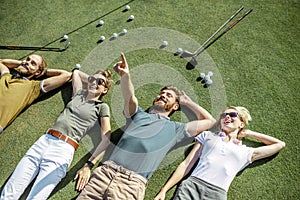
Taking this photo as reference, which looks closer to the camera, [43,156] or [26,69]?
[43,156]

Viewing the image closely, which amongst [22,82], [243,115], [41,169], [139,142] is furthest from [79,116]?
[243,115]

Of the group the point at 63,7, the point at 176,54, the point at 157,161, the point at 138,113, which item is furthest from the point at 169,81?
the point at 63,7

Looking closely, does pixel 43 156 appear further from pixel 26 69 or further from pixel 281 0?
pixel 281 0

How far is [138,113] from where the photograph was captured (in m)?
4.55

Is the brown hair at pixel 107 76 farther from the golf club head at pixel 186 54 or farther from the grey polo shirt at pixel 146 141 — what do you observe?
the golf club head at pixel 186 54

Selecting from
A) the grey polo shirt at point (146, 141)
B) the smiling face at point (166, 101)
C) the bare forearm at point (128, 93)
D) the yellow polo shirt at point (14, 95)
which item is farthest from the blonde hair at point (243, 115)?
the yellow polo shirt at point (14, 95)

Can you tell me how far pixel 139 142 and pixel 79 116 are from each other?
40.3 inches

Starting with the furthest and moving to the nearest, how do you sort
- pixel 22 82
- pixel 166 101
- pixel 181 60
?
pixel 181 60 → pixel 22 82 → pixel 166 101

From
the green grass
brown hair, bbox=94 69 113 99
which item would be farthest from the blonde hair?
brown hair, bbox=94 69 113 99

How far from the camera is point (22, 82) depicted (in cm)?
500

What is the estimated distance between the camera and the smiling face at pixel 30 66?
5.16 m

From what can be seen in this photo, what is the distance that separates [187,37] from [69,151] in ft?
9.34

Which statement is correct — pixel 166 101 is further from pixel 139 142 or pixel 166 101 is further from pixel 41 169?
pixel 41 169

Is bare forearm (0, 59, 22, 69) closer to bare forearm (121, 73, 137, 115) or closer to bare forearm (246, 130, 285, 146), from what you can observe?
bare forearm (121, 73, 137, 115)
